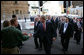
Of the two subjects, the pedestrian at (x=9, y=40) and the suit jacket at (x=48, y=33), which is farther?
the suit jacket at (x=48, y=33)

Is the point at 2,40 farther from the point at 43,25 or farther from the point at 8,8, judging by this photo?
the point at 8,8

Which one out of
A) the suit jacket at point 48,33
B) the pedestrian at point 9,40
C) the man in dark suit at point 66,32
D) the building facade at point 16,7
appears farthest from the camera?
the building facade at point 16,7

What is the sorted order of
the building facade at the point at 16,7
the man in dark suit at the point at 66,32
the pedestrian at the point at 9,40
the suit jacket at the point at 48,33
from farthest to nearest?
the building facade at the point at 16,7, the man in dark suit at the point at 66,32, the suit jacket at the point at 48,33, the pedestrian at the point at 9,40

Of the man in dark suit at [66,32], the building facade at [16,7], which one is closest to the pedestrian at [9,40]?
the man in dark suit at [66,32]

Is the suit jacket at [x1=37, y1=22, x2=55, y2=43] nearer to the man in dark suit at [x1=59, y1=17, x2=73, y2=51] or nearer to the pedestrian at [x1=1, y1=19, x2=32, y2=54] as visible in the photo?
the man in dark suit at [x1=59, y1=17, x2=73, y2=51]

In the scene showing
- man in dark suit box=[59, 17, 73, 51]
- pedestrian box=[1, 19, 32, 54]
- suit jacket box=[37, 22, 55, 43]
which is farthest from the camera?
man in dark suit box=[59, 17, 73, 51]

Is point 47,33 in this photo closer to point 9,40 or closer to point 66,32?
point 66,32

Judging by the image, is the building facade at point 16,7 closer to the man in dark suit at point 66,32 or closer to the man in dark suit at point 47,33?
the man in dark suit at point 66,32

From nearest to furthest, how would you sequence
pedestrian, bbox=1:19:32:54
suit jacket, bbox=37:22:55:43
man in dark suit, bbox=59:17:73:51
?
1. pedestrian, bbox=1:19:32:54
2. suit jacket, bbox=37:22:55:43
3. man in dark suit, bbox=59:17:73:51

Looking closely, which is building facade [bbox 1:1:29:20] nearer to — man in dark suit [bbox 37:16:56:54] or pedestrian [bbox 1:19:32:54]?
man in dark suit [bbox 37:16:56:54]

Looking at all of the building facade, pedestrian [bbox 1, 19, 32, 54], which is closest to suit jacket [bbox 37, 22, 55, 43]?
pedestrian [bbox 1, 19, 32, 54]

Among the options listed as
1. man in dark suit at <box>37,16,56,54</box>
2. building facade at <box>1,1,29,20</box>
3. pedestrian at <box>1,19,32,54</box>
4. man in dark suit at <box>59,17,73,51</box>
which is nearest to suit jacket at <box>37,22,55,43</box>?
man in dark suit at <box>37,16,56,54</box>

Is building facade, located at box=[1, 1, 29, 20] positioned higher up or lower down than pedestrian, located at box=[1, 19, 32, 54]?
higher up

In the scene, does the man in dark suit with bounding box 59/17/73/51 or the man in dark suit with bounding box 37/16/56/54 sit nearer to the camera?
the man in dark suit with bounding box 37/16/56/54
